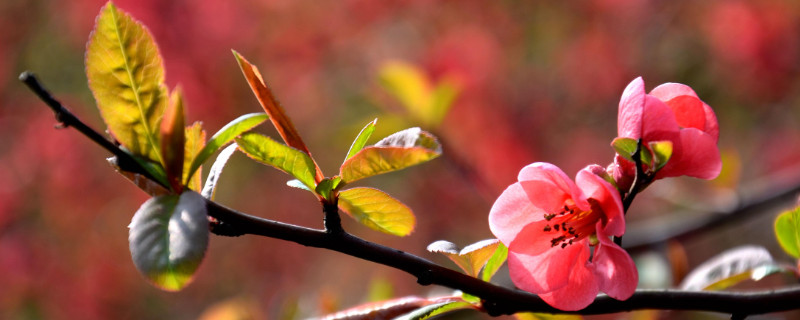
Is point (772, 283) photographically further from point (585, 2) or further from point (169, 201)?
point (169, 201)

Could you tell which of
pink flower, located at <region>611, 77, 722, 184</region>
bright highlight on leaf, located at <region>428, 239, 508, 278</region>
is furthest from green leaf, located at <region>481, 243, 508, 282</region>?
pink flower, located at <region>611, 77, 722, 184</region>

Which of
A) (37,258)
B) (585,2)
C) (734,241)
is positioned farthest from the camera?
(734,241)

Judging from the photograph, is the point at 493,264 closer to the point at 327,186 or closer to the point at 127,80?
the point at 327,186

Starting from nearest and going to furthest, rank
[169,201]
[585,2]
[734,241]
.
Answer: [169,201], [585,2], [734,241]

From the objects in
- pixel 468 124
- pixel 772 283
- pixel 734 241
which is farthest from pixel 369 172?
pixel 734 241

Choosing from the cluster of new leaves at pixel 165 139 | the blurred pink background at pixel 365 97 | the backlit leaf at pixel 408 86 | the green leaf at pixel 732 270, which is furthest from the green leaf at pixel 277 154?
the blurred pink background at pixel 365 97

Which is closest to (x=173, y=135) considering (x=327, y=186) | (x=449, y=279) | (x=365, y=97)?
(x=327, y=186)
